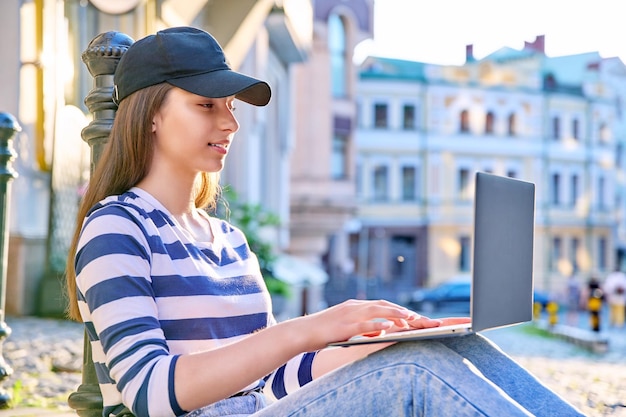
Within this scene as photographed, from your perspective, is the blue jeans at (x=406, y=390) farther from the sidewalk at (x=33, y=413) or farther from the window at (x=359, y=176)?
the window at (x=359, y=176)

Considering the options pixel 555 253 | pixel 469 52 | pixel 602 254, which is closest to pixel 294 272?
pixel 555 253

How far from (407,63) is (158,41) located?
1855 inches

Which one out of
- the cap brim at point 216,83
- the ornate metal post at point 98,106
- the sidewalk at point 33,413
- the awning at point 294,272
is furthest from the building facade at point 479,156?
the cap brim at point 216,83

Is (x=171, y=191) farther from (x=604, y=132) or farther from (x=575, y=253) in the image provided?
(x=604, y=132)

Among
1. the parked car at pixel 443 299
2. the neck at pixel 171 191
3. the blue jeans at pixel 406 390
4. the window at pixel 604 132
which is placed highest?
the window at pixel 604 132

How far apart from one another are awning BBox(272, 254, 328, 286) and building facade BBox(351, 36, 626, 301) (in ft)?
66.5

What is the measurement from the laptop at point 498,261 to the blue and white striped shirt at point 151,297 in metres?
0.34

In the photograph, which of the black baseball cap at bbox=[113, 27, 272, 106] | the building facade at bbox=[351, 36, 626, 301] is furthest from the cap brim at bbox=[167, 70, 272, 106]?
the building facade at bbox=[351, 36, 626, 301]

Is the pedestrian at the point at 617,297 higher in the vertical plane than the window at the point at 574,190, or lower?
lower

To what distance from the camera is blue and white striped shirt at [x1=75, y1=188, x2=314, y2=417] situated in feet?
6.22

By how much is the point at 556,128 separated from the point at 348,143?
18.4m

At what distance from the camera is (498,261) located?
2.10 metres

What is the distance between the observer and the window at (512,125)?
4875cm

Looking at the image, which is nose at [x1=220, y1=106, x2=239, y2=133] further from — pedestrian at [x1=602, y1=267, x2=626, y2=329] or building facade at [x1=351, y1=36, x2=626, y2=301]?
building facade at [x1=351, y1=36, x2=626, y2=301]
